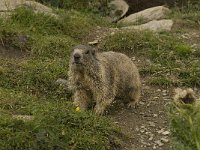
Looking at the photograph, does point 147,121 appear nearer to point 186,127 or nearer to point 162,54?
point 162,54

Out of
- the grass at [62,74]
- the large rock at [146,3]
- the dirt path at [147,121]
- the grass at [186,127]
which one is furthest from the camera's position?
the large rock at [146,3]

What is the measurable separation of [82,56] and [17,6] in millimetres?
3604

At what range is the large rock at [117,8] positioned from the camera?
12547 millimetres

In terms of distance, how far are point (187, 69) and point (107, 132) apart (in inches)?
101

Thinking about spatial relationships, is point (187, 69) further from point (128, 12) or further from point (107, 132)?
point (128, 12)

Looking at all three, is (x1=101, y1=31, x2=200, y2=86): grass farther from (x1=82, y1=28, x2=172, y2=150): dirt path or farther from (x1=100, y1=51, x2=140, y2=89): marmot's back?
(x1=100, y1=51, x2=140, y2=89): marmot's back

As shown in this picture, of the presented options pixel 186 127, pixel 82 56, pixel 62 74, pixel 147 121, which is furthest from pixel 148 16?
pixel 186 127

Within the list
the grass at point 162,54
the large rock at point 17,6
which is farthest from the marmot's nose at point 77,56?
the large rock at point 17,6

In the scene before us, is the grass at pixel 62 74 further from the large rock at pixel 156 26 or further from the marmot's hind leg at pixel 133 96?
the marmot's hind leg at pixel 133 96

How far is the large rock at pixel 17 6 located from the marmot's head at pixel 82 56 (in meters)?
3.25

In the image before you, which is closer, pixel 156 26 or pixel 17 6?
pixel 17 6

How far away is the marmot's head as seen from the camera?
23.2ft

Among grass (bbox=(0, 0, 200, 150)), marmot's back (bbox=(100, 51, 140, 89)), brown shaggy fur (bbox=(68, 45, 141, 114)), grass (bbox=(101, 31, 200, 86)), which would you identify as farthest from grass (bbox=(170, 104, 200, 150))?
grass (bbox=(101, 31, 200, 86))

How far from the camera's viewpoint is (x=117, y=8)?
1276cm
